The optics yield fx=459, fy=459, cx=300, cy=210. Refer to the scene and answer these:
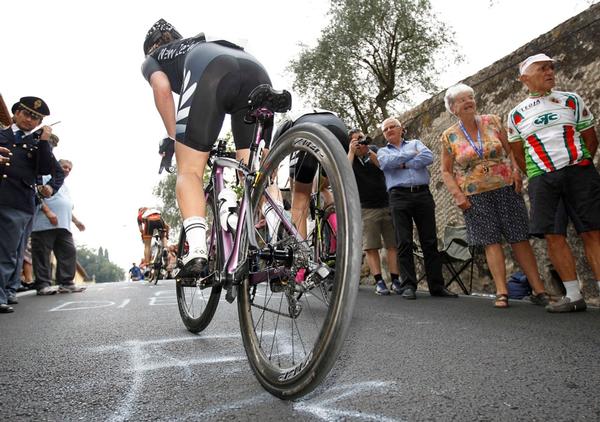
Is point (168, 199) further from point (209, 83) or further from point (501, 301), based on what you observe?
point (209, 83)

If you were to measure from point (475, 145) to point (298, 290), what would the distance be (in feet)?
10.1

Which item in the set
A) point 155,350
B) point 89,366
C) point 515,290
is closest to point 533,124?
point 515,290

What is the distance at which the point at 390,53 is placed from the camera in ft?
83.8

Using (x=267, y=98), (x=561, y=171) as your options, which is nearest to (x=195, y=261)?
(x=267, y=98)

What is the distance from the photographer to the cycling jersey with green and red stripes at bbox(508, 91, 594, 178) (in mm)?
3465

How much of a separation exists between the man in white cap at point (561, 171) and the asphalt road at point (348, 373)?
48cm

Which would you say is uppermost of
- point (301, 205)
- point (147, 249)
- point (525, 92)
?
point (525, 92)

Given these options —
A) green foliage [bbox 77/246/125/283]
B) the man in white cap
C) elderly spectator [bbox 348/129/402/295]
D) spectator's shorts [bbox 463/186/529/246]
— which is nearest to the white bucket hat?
the man in white cap

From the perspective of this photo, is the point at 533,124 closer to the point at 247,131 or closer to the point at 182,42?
the point at 247,131

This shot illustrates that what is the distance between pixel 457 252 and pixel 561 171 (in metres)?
1.96

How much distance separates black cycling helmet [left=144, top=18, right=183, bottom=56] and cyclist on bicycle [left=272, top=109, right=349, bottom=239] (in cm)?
89

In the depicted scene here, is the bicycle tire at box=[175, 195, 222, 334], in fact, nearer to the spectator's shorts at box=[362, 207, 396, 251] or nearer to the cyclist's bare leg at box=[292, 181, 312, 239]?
the cyclist's bare leg at box=[292, 181, 312, 239]

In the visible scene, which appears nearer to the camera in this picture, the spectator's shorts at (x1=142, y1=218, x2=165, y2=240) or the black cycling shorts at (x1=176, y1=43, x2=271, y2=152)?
the black cycling shorts at (x1=176, y1=43, x2=271, y2=152)

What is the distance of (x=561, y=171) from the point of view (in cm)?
348
